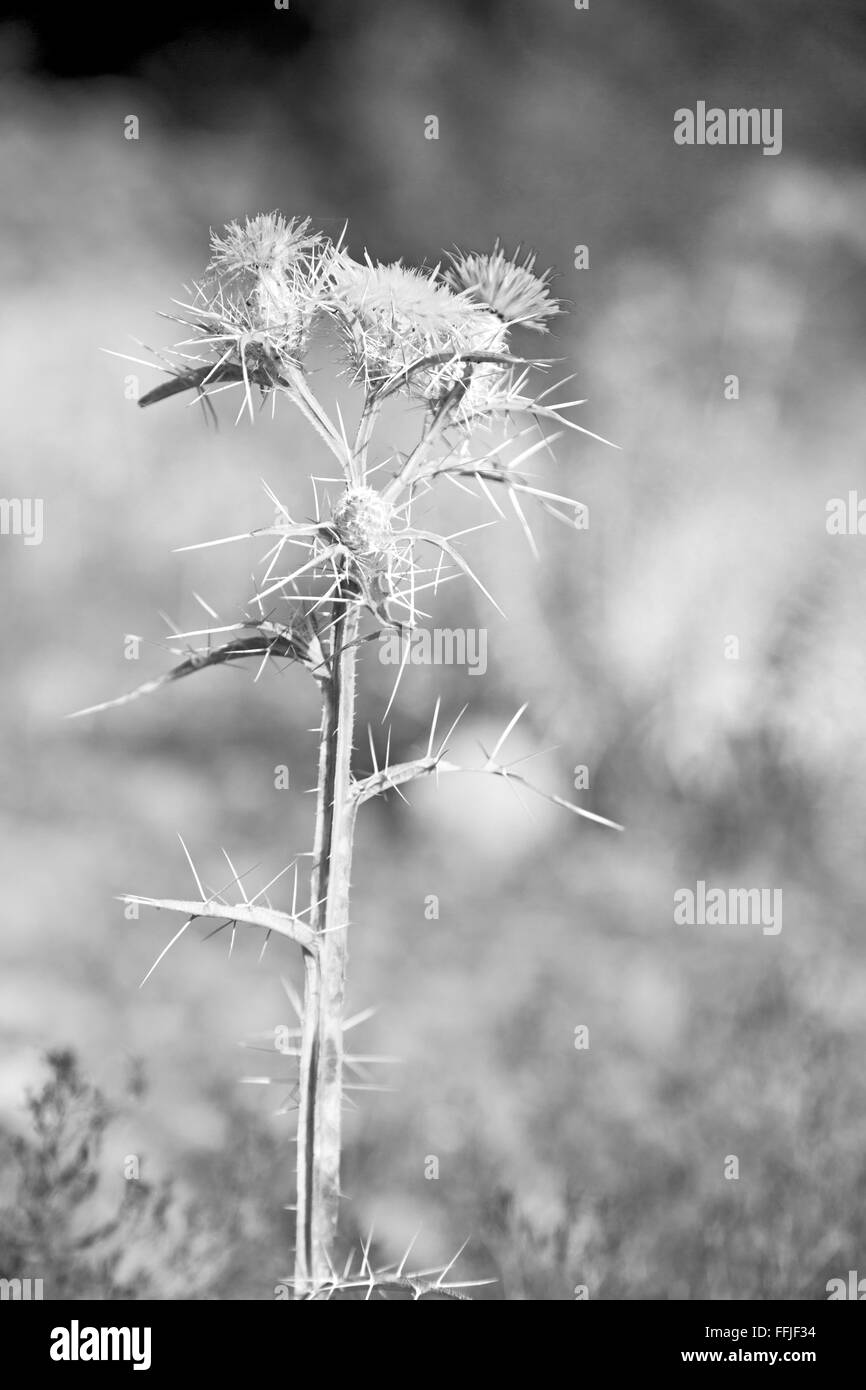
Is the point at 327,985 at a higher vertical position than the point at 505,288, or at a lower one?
lower

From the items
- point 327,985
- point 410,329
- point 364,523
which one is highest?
point 410,329

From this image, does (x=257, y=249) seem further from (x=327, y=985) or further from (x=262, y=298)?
(x=327, y=985)

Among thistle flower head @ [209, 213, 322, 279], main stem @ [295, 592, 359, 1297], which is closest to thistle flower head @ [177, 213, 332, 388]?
thistle flower head @ [209, 213, 322, 279]

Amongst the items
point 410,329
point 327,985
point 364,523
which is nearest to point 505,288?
point 410,329

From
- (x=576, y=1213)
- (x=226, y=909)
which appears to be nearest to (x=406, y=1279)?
(x=226, y=909)

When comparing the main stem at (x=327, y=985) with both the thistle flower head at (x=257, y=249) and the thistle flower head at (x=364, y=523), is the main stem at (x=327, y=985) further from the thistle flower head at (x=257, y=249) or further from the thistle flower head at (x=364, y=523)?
the thistle flower head at (x=257, y=249)

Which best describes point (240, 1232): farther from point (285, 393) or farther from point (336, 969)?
point (285, 393)
